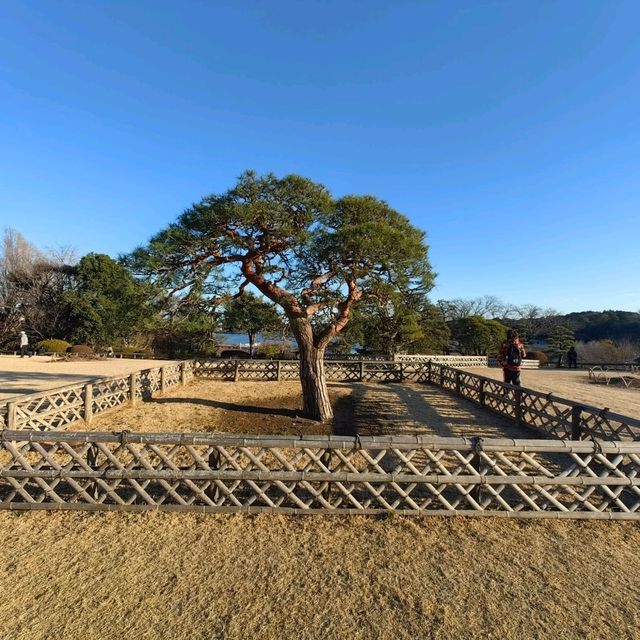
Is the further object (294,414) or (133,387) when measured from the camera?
(133,387)

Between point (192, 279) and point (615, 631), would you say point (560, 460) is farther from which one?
point (192, 279)

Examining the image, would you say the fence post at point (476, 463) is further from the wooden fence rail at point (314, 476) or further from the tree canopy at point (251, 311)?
the tree canopy at point (251, 311)

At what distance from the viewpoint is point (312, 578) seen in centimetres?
299

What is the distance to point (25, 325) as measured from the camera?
29359 mm

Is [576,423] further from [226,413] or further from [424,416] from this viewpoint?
[226,413]

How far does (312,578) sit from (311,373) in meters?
5.59

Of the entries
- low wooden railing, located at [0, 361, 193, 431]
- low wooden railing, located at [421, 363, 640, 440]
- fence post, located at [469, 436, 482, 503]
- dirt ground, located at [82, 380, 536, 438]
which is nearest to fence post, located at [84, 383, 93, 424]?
low wooden railing, located at [0, 361, 193, 431]

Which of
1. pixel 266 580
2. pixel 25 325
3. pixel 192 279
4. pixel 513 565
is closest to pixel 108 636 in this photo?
pixel 266 580

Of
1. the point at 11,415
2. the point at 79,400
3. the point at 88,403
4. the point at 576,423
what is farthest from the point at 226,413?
the point at 576,423

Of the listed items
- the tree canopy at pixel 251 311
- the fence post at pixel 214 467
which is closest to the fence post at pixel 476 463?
the fence post at pixel 214 467

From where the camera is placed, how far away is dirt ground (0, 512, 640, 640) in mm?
2502

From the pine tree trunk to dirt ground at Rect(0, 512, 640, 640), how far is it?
4626 millimetres

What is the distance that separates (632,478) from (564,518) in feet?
2.95

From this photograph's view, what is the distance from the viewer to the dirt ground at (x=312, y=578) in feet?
8.21
